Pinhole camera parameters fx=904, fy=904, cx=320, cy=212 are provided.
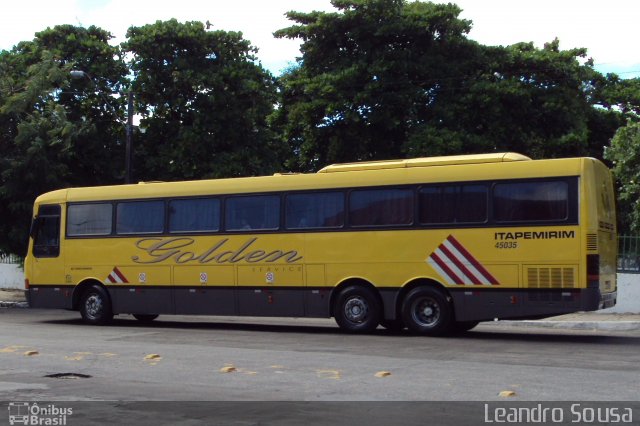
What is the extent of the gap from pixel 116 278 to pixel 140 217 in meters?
1.56

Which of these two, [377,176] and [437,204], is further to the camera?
[377,176]

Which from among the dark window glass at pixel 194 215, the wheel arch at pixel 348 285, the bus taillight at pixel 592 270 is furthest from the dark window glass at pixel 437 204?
the dark window glass at pixel 194 215

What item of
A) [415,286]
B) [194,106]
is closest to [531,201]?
[415,286]

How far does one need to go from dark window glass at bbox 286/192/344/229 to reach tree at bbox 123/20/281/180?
12390mm

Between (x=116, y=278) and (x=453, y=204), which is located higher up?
(x=453, y=204)

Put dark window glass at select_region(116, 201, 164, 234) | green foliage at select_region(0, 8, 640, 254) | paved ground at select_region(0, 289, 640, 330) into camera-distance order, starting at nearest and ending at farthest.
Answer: paved ground at select_region(0, 289, 640, 330) < dark window glass at select_region(116, 201, 164, 234) < green foliage at select_region(0, 8, 640, 254)

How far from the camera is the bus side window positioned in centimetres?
2167

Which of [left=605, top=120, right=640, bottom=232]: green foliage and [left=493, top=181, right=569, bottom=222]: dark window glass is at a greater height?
[left=605, top=120, right=640, bottom=232]: green foliage

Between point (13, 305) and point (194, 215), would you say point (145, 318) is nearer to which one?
point (194, 215)

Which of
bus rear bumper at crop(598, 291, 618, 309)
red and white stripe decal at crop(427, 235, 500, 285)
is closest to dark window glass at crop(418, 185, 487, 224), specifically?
red and white stripe decal at crop(427, 235, 500, 285)

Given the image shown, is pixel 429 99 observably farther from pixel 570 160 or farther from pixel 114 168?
pixel 570 160

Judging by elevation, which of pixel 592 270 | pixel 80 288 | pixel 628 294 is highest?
pixel 592 270

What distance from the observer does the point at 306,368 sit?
39.6 feet

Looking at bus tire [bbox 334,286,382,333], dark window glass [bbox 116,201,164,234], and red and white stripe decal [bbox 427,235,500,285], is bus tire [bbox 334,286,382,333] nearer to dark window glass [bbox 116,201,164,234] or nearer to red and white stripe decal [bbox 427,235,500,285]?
red and white stripe decal [bbox 427,235,500,285]
